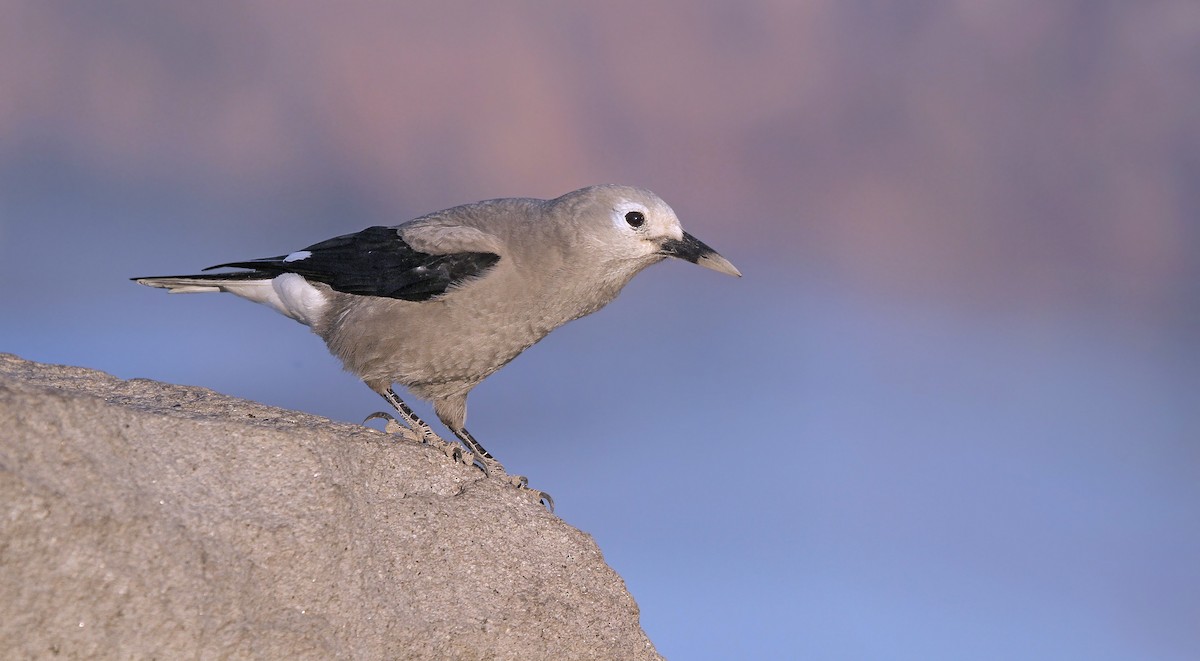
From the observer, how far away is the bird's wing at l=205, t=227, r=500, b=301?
21.7ft

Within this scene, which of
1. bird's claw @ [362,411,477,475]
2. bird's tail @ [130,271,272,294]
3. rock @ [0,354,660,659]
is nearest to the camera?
rock @ [0,354,660,659]

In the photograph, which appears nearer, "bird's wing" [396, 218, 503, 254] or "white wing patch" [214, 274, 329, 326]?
"bird's wing" [396, 218, 503, 254]

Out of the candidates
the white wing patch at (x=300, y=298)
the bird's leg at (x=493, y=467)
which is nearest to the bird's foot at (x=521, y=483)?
the bird's leg at (x=493, y=467)

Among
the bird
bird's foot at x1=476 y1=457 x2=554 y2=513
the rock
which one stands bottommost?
the rock

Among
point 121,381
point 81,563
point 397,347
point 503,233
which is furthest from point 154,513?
point 503,233

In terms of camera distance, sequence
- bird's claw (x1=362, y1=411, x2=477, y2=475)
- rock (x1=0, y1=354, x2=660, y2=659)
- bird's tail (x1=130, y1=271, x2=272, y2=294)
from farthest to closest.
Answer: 1. bird's tail (x1=130, y1=271, x2=272, y2=294)
2. bird's claw (x1=362, y1=411, x2=477, y2=475)
3. rock (x1=0, y1=354, x2=660, y2=659)

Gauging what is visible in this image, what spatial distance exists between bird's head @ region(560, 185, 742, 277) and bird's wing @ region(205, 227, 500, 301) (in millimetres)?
635

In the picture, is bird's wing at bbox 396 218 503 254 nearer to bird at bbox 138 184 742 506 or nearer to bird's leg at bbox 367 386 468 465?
bird at bbox 138 184 742 506

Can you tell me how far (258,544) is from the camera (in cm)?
450

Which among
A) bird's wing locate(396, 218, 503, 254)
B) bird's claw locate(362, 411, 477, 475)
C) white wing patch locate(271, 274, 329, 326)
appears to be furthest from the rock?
bird's wing locate(396, 218, 503, 254)

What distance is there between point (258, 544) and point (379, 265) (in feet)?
8.78

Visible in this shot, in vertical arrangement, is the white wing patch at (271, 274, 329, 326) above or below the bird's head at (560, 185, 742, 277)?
below

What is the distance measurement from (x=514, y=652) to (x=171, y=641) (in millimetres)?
1608

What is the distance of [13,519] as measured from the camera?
12.8ft
